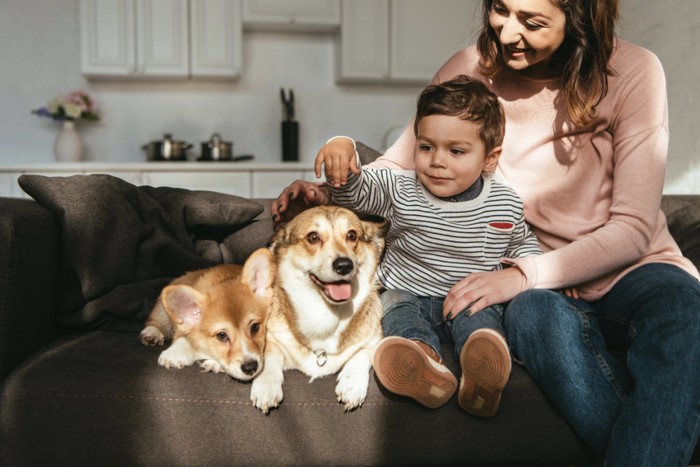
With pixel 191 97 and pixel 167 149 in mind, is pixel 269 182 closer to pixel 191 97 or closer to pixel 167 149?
pixel 167 149

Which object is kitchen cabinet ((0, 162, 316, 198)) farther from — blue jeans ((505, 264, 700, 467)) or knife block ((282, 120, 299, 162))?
blue jeans ((505, 264, 700, 467))

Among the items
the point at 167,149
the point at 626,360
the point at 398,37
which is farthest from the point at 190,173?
the point at 626,360

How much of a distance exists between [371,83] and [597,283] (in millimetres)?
3703

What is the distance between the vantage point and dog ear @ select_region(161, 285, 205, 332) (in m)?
1.47

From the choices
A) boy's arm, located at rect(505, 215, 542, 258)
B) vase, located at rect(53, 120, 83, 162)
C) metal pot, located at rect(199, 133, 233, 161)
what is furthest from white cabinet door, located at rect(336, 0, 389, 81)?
boy's arm, located at rect(505, 215, 542, 258)

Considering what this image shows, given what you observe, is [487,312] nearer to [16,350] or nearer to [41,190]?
[16,350]

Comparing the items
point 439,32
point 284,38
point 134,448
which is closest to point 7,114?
point 284,38

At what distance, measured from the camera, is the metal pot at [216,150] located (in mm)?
4340

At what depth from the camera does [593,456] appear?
135 cm

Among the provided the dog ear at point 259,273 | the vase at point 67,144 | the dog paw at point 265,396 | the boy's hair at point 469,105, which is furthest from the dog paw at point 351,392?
the vase at point 67,144

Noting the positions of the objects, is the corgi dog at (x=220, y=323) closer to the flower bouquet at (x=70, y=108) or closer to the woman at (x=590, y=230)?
the woman at (x=590, y=230)

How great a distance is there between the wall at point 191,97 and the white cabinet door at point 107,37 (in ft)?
1.42

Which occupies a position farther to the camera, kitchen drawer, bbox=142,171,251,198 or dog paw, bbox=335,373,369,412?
kitchen drawer, bbox=142,171,251,198

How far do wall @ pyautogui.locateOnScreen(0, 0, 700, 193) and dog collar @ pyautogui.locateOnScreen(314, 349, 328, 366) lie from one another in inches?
142
